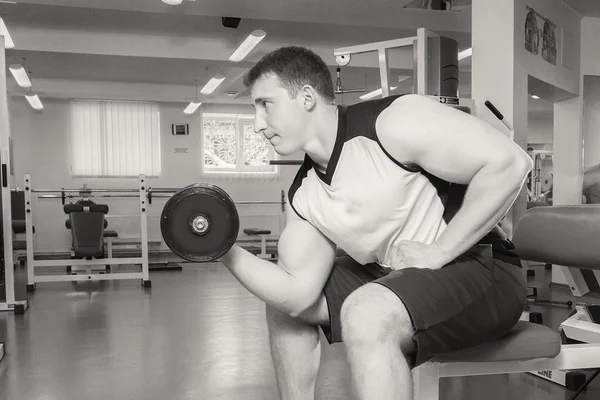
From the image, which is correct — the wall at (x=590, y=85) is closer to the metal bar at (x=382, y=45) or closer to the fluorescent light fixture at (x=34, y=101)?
the metal bar at (x=382, y=45)

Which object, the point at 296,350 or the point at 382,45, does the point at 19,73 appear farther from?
the point at 296,350

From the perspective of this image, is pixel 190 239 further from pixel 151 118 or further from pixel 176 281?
pixel 151 118

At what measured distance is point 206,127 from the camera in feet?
30.6

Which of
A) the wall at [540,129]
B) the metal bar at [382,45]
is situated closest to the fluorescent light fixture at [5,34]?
the metal bar at [382,45]

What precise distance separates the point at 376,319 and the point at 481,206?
32 centimetres

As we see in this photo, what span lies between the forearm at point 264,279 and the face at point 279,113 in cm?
27

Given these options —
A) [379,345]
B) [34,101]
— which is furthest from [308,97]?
Answer: [34,101]

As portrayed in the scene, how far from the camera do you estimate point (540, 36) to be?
12.9ft

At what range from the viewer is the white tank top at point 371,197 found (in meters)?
1.14

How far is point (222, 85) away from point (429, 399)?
7665 mm

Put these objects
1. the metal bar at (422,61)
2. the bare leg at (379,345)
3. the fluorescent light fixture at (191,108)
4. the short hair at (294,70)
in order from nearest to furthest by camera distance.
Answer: the bare leg at (379,345) → the short hair at (294,70) → the metal bar at (422,61) → the fluorescent light fixture at (191,108)

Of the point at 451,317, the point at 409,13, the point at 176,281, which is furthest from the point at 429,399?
the point at 409,13

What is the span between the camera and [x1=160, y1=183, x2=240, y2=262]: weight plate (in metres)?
1.14

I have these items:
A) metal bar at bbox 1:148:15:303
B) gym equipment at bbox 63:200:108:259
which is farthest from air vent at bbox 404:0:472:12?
metal bar at bbox 1:148:15:303
